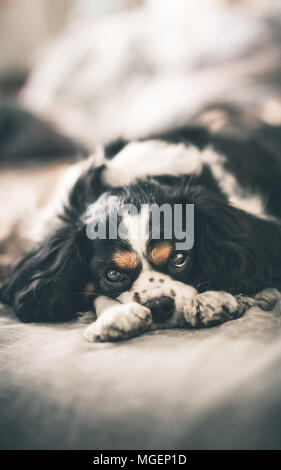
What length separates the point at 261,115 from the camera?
1.35 metres

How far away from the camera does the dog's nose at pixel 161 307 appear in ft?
2.95

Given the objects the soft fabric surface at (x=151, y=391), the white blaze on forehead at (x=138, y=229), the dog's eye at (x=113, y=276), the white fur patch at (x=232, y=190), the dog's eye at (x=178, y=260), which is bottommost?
the soft fabric surface at (x=151, y=391)

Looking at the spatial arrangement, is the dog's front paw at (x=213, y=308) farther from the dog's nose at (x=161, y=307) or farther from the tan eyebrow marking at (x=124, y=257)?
the tan eyebrow marking at (x=124, y=257)

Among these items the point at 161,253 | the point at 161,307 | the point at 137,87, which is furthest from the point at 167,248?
the point at 137,87

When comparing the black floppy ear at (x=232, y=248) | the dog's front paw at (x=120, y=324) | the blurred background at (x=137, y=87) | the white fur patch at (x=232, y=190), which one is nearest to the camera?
the dog's front paw at (x=120, y=324)

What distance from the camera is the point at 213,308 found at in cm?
87

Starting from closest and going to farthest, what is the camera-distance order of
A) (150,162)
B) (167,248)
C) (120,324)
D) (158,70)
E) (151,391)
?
(151,391) → (120,324) → (167,248) → (150,162) → (158,70)

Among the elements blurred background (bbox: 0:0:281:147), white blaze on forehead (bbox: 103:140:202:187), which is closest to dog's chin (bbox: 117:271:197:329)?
white blaze on forehead (bbox: 103:140:202:187)

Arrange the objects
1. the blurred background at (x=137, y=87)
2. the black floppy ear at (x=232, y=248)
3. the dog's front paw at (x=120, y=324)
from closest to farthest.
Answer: the dog's front paw at (x=120, y=324), the black floppy ear at (x=232, y=248), the blurred background at (x=137, y=87)

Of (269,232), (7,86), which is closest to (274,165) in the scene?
(269,232)

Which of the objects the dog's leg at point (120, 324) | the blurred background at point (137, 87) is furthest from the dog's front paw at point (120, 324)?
the blurred background at point (137, 87)

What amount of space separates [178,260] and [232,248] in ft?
0.47

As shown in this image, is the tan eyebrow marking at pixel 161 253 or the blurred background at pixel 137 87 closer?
the tan eyebrow marking at pixel 161 253

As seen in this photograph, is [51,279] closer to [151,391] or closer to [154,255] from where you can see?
[154,255]
